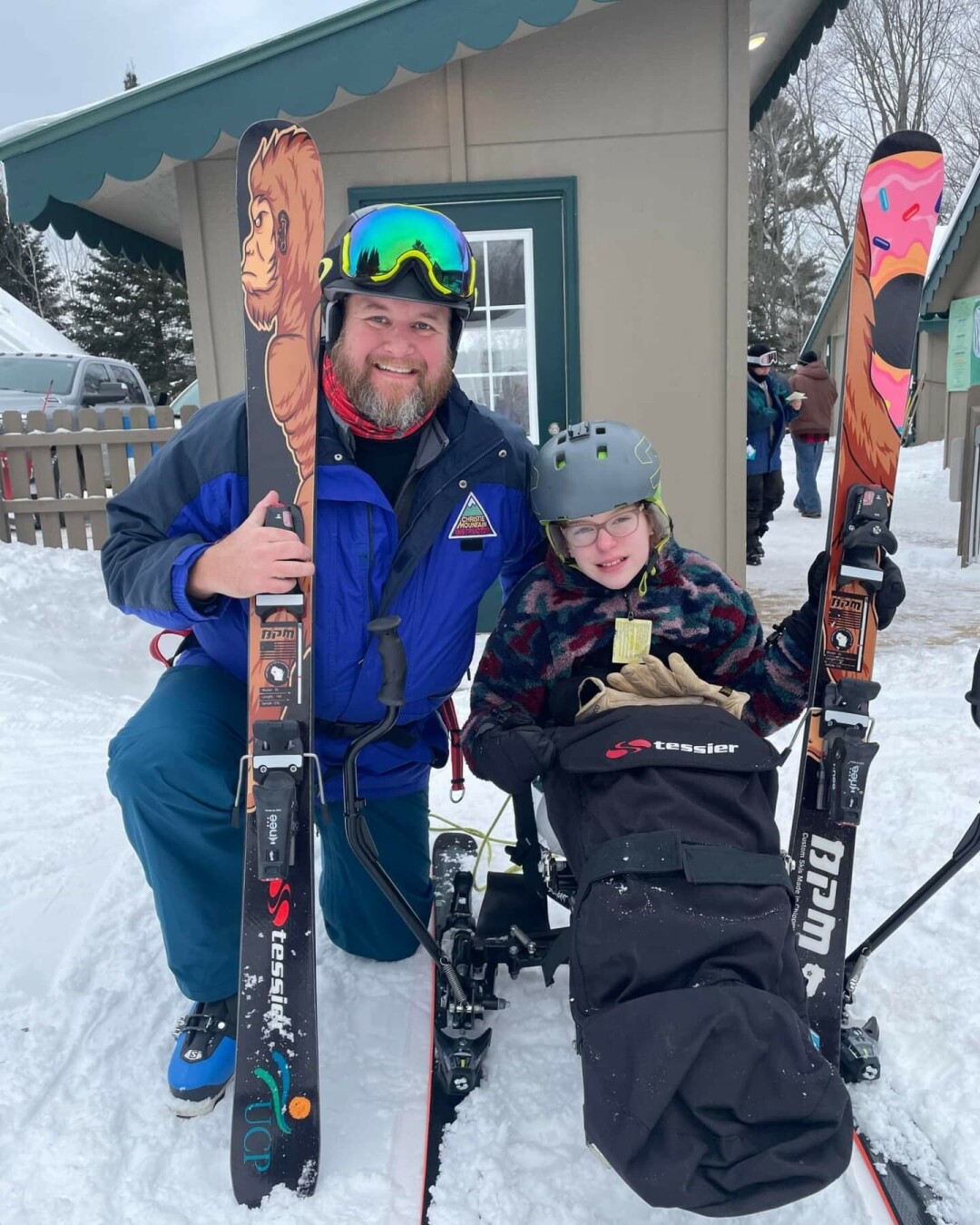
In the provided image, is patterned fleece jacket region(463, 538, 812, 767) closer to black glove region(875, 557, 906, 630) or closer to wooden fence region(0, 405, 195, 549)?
black glove region(875, 557, 906, 630)

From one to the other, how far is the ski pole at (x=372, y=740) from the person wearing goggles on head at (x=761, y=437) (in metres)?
5.58

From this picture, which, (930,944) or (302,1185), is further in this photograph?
(930,944)

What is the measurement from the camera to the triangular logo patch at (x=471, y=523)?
212 cm

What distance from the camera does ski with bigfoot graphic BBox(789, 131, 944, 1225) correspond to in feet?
6.17

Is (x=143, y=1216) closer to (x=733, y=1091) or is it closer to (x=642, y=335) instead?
(x=733, y=1091)

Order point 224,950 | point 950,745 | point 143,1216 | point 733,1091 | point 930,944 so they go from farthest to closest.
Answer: point 950,745 → point 930,944 → point 224,950 → point 143,1216 → point 733,1091

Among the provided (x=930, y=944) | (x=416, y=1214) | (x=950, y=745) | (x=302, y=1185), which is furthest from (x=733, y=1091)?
(x=950, y=745)

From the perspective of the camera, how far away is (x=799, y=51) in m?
5.96

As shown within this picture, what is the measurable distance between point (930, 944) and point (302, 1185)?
5.46ft

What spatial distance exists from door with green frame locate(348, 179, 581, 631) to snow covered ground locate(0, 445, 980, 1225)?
8.16ft

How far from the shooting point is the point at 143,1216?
162 cm

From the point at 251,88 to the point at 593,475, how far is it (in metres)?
3.23

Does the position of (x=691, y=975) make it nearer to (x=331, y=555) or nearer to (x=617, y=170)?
(x=331, y=555)

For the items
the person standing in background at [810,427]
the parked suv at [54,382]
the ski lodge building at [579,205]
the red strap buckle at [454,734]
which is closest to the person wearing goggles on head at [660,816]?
the red strap buckle at [454,734]
